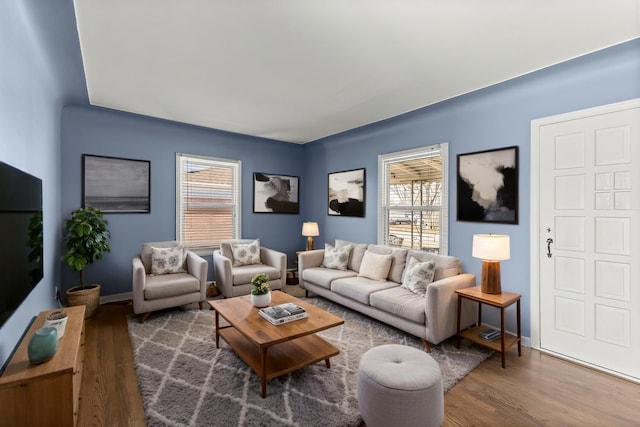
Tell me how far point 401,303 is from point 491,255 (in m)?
0.95

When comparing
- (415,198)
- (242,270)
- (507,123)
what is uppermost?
(507,123)

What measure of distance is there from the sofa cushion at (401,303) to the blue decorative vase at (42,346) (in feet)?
8.54

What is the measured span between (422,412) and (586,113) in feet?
9.14

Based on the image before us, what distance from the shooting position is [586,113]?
256cm

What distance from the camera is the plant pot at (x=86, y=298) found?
11.1 ft

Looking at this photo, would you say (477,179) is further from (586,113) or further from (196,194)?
(196,194)

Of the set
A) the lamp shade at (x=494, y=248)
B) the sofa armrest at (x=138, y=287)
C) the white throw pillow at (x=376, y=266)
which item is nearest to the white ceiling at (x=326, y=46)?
the lamp shade at (x=494, y=248)

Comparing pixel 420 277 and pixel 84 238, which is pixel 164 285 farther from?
pixel 420 277

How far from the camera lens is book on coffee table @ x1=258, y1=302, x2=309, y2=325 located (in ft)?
7.88

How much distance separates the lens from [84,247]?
344 centimetres

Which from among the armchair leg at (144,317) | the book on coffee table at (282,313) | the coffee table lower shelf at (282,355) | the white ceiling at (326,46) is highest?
the white ceiling at (326,46)

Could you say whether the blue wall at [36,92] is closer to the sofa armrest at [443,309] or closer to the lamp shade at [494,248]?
the sofa armrest at [443,309]

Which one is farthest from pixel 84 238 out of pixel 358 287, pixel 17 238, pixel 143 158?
pixel 358 287

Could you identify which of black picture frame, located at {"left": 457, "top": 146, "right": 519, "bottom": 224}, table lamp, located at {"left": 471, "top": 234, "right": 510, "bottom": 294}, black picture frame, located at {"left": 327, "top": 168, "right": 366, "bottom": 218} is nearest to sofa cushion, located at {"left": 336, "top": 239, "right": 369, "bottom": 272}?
black picture frame, located at {"left": 327, "top": 168, "right": 366, "bottom": 218}
